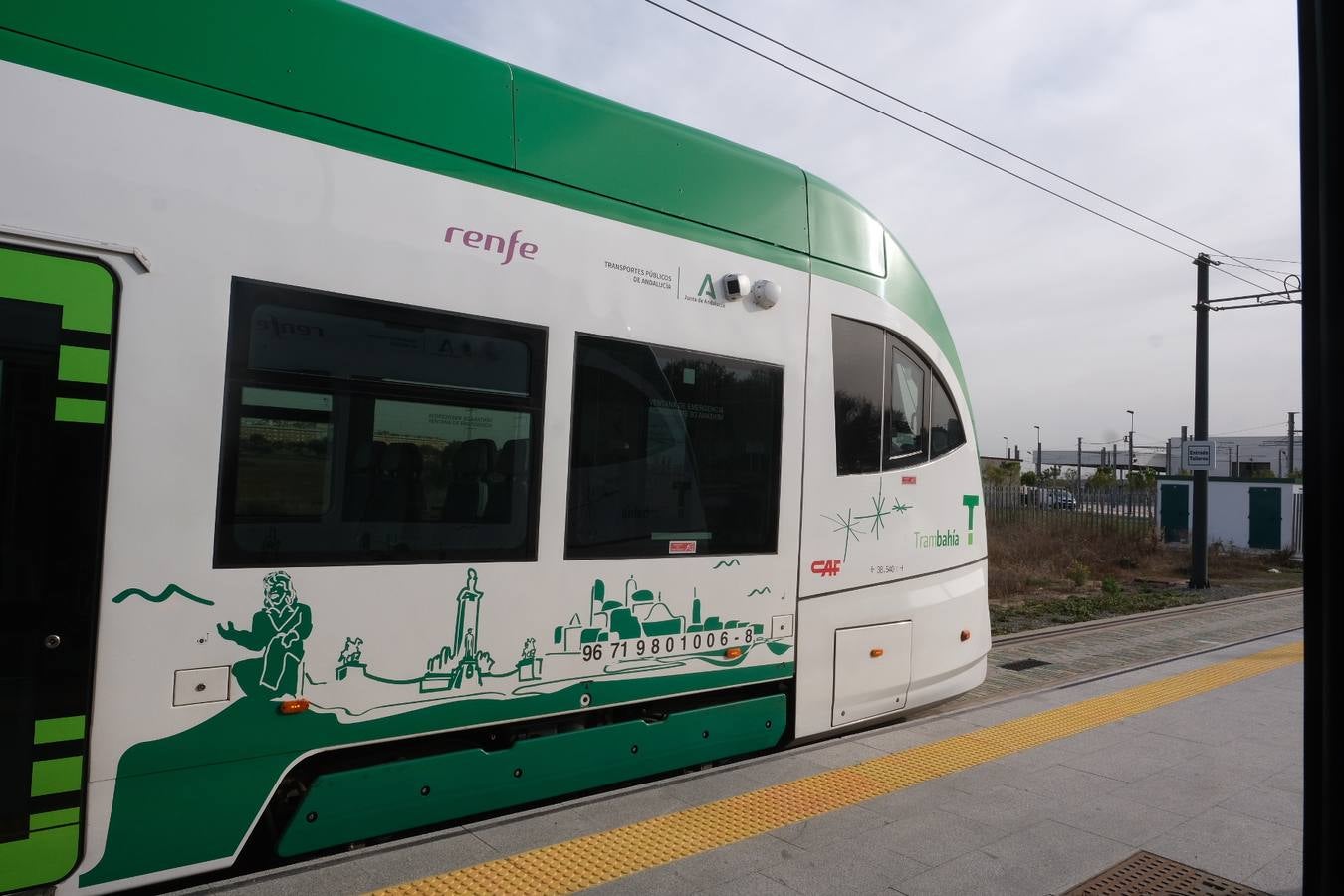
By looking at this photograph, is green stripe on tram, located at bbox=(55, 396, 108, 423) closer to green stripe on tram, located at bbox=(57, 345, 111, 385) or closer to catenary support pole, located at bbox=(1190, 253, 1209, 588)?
green stripe on tram, located at bbox=(57, 345, 111, 385)

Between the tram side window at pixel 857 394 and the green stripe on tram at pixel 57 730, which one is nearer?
the green stripe on tram at pixel 57 730

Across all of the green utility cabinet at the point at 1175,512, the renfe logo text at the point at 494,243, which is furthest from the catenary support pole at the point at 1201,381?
the renfe logo text at the point at 494,243

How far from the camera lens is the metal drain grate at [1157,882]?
3.75 meters

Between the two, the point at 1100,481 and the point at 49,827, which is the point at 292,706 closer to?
the point at 49,827

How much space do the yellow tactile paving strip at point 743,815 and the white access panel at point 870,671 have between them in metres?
0.31

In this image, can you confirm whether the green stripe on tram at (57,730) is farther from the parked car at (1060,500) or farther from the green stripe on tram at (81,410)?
the parked car at (1060,500)

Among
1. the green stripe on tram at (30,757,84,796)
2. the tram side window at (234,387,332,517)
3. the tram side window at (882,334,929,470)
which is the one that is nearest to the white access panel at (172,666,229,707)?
the green stripe on tram at (30,757,84,796)

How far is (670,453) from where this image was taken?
4.54 m

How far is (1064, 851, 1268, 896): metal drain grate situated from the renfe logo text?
359cm

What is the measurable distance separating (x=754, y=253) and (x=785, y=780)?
115 inches

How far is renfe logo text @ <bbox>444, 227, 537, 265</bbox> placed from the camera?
3.77 meters

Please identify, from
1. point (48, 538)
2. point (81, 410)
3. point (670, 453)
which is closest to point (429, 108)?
point (81, 410)

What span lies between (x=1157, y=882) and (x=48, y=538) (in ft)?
14.8

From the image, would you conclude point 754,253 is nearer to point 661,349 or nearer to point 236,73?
point 661,349
